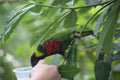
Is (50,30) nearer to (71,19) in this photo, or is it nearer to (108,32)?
(71,19)

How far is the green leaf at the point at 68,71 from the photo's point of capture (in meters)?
0.91

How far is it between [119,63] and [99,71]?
2.48 ft

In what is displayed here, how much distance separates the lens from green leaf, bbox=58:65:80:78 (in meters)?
0.91

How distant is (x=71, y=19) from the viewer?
1057 millimetres

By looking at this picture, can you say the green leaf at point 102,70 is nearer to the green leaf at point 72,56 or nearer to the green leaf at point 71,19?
the green leaf at point 72,56

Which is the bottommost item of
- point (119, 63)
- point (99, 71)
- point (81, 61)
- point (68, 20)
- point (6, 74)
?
point (6, 74)

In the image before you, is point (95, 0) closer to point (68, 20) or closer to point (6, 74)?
point (68, 20)

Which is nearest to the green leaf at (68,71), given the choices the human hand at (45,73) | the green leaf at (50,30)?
the human hand at (45,73)

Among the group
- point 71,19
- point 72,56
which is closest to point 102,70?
point 72,56

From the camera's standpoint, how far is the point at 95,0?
3.32 ft

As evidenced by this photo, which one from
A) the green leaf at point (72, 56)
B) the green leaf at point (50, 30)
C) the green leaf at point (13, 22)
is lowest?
the green leaf at point (72, 56)

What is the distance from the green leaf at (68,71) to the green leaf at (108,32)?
3.8 inches

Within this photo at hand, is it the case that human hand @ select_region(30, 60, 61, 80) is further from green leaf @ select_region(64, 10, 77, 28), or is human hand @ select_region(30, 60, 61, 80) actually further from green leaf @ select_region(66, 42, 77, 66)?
green leaf @ select_region(64, 10, 77, 28)

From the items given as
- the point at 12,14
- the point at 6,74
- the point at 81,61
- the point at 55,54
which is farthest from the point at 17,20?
the point at 6,74
